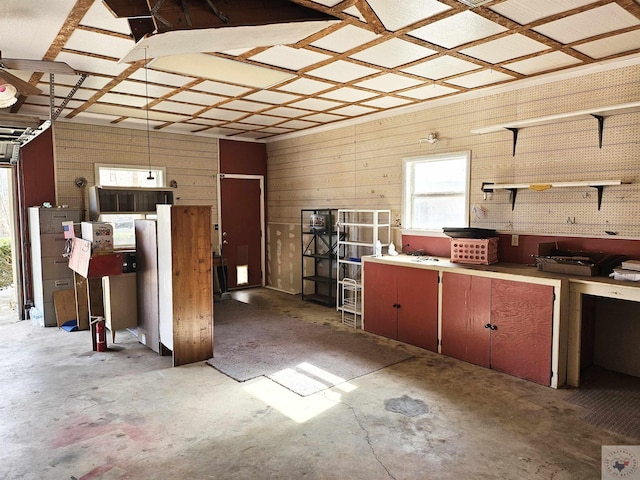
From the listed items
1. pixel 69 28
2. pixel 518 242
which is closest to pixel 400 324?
pixel 518 242

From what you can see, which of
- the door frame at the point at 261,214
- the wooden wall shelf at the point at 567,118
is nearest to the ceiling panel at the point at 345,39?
the wooden wall shelf at the point at 567,118

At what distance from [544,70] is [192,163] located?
5457mm

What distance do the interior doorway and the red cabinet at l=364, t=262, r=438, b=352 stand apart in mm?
4949

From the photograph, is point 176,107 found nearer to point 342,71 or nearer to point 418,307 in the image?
point 342,71

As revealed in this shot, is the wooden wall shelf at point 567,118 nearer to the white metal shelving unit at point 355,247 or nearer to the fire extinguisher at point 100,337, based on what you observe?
the white metal shelving unit at point 355,247

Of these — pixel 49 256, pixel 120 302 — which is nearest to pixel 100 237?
pixel 120 302

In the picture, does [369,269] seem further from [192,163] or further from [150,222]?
[192,163]

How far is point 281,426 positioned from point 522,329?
2.29 metres

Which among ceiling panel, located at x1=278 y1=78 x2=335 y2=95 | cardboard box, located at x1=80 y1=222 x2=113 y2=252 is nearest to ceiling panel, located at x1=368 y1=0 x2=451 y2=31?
ceiling panel, located at x1=278 y1=78 x2=335 y2=95

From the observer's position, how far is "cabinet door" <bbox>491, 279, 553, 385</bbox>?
3656 mm

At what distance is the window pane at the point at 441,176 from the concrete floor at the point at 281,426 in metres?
2.18

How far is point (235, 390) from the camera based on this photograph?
3648 mm

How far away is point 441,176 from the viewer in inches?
210

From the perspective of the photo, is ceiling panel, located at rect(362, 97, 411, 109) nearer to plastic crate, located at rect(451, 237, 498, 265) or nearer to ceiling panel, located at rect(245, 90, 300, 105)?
ceiling panel, located at rect(245, 90, 300, 105)
